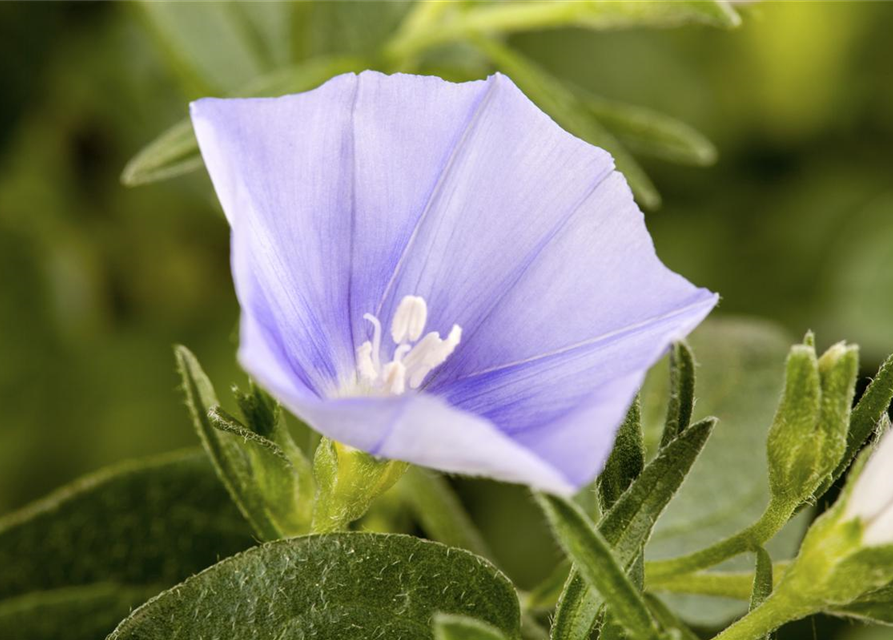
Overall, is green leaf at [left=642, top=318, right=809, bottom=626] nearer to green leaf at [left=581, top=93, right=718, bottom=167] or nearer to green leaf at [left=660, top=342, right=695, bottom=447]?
green leaf at [left=581, top=93, right=718, bottom=167]

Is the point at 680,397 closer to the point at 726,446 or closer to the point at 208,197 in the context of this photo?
the point at 726,446

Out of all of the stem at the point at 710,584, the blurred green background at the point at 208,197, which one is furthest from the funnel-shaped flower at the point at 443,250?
the blurred green background at the point at 208,197

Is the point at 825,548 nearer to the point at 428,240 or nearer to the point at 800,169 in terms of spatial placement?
the point at 428,240

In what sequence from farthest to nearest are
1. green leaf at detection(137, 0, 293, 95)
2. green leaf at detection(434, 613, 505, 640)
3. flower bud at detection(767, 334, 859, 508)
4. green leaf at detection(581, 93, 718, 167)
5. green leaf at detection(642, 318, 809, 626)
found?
green leaf at detection(137, 0, 293, 95) < green leaf at detection(581, 93, 718, 167) < green leaf at detection(642, 318, 809, 626) < flower bud at detection(767, 334, 859, 508) < green leaf at detection(434, 613, 505, 640)

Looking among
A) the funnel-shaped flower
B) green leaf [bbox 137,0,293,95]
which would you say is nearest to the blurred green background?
green leaf [bbox 137,0,293,95]

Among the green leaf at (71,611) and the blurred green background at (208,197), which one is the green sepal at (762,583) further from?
the blurred green background at (208,197)

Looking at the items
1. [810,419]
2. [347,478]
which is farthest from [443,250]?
[810,419]
